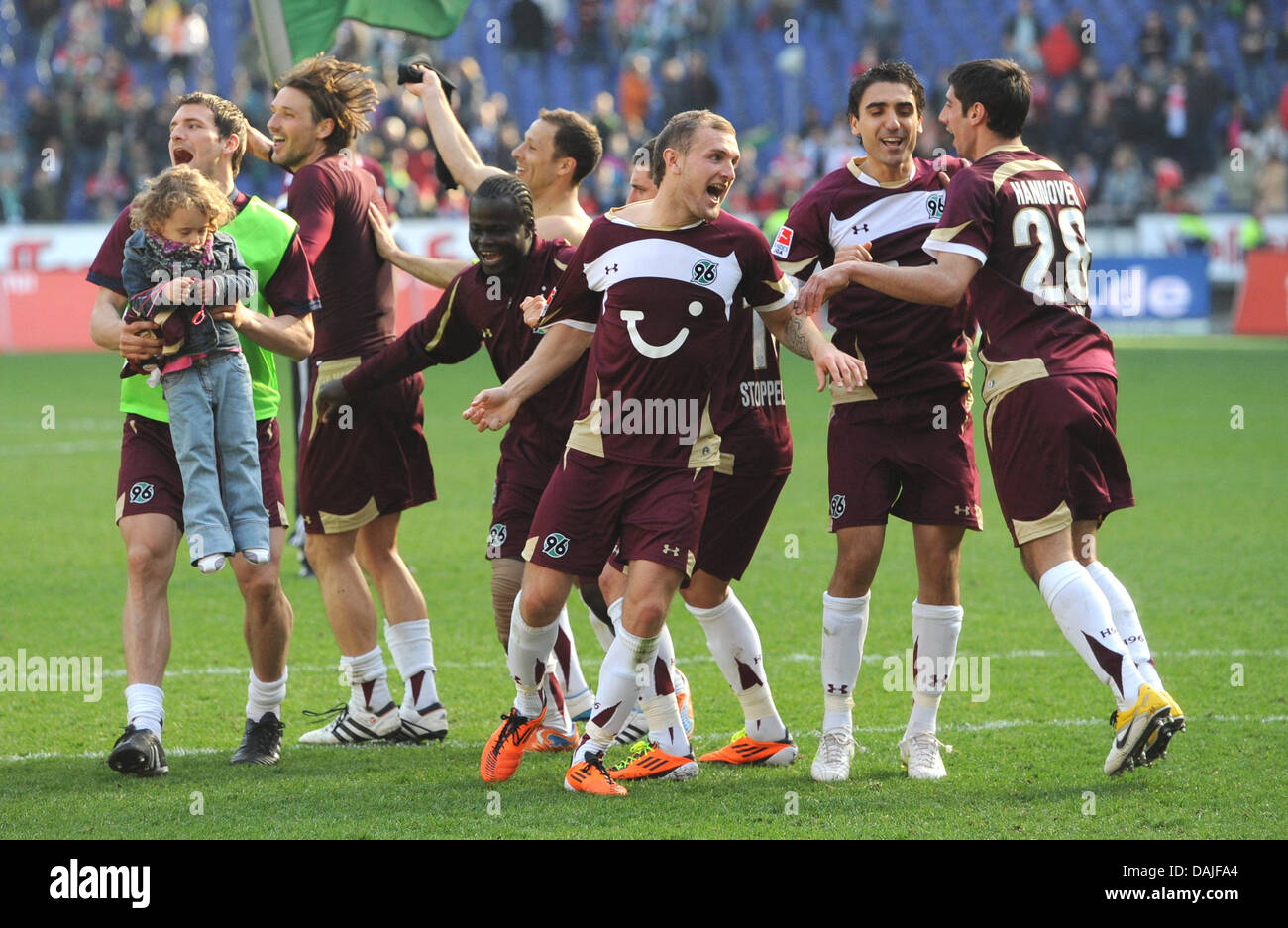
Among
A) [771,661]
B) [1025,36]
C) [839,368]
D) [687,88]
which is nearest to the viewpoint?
[839,368]

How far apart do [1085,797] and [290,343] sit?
9.58 feet

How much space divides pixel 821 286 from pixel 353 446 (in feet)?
6.57

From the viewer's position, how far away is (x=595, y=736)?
16.7 feet

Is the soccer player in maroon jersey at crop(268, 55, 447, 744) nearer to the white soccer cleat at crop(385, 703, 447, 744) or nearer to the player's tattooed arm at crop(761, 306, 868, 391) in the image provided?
the white soccer cleat at crop(385, 703, 447, 744)

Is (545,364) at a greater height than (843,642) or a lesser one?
greater

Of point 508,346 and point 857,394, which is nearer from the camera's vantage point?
point 857,394

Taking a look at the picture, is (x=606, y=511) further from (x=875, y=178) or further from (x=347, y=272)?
(x=347, y=272)

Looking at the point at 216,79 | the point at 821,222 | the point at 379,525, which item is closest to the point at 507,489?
the point at 379,525

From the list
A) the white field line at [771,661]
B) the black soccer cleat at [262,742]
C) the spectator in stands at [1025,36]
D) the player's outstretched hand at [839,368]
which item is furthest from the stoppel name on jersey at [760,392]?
the spectator in stands at [1025,36]

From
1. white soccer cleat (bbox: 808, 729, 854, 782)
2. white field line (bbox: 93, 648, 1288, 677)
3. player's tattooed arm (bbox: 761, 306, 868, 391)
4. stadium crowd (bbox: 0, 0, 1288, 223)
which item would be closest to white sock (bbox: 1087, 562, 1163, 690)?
white soccer cleat (bbox: 808, 729, 854, 782)

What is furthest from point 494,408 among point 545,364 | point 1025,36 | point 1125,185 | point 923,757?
point 1025,36

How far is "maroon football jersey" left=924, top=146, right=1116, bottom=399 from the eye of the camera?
514 cm

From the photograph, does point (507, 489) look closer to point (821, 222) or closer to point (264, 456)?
point (264, 456)

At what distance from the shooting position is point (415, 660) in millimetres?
6102
